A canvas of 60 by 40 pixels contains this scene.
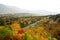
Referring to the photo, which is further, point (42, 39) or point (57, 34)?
point (57, 34)

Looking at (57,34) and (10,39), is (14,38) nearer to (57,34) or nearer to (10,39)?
(10,39)

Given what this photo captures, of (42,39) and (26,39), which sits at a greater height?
(26,39)

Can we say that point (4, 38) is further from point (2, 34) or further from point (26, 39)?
point (26, 39)

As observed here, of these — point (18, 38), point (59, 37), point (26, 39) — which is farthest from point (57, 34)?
point (26, 39)

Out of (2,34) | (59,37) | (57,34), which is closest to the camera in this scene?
(2,34)

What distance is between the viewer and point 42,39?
2397 inches

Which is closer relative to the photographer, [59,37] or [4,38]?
[4,38]

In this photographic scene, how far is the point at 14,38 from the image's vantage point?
47.2m

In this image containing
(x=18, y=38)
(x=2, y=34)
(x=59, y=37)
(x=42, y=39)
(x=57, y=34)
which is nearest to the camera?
(x=2, y=34)

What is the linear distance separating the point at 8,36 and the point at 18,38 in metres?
5.87

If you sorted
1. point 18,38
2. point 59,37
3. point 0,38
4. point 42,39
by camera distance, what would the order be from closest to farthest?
1. point 0,38
2. point 18,38
3. point 42,39
4. point 59,37

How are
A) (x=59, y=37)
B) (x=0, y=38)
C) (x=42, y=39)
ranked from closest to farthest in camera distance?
1. (x=0, y=38)
2. (x=42, y=39)
3. (x=59, y=37)

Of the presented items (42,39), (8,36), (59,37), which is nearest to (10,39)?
(8,36)

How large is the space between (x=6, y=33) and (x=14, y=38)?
2.38 meters
